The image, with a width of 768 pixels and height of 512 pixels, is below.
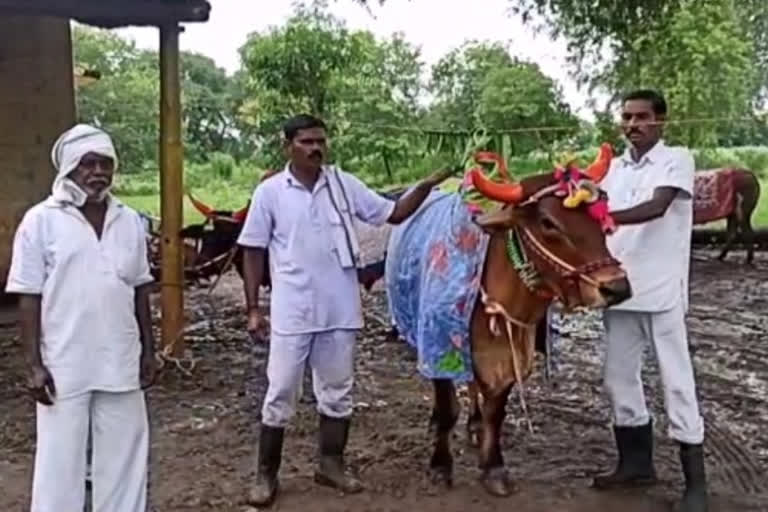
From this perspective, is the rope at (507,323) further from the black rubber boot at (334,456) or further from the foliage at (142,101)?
the foliage at (142,101)

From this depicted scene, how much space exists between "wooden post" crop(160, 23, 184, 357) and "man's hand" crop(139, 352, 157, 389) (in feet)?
11.1

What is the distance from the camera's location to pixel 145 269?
153 inches

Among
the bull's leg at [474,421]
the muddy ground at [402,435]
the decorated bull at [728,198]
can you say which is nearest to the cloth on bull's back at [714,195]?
the decorated bull at [728,198]

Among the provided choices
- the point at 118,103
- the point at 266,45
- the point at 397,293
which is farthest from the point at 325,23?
the point at 397,293

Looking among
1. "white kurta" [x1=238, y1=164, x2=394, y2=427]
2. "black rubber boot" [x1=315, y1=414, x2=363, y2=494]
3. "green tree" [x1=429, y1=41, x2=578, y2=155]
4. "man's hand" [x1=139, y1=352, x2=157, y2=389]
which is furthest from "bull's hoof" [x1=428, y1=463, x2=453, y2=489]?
"green tree" [x1=429, y1=41, x2=578, y2=155]

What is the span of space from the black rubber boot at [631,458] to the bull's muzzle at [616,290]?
961 millimetres

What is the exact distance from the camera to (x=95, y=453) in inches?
150

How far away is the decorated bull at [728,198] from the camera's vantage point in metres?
14.6

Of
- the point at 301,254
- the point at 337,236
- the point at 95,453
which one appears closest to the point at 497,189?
the point at 337,236

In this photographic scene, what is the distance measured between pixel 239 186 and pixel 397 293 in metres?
12.9

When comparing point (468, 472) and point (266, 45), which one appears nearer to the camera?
point (468, 472)

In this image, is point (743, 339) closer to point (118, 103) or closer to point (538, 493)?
point (538, 493)

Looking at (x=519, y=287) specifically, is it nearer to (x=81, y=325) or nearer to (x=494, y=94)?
(x=81, y=325)

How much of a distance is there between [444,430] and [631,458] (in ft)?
2.71
